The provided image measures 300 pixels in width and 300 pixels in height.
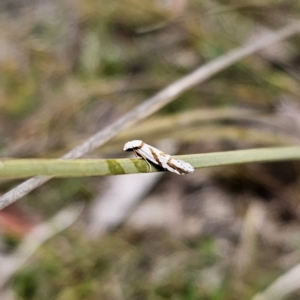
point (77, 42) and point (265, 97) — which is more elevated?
point (77, 42)

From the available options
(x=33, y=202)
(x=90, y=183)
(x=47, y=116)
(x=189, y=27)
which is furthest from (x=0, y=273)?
(x=189, y=27)

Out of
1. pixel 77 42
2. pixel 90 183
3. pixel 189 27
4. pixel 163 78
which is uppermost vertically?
pixel 77 42

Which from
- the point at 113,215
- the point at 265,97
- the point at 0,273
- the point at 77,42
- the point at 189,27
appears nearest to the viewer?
the point at 0,273

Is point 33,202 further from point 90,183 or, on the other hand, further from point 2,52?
point 2,52

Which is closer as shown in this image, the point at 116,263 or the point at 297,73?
the point at 116,263

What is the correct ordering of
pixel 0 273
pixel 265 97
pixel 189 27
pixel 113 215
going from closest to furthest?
pixel 0 273 < pixel 113 215 < pixel 265 97 < pixel 189 27

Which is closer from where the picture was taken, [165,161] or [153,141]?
[165,161]

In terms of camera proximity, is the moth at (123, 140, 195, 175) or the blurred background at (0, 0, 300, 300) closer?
the moth at (123, 140, 195, 175)

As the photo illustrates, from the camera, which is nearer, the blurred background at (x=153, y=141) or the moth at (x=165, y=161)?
the moth at (x=165, y=161)
